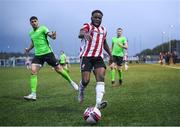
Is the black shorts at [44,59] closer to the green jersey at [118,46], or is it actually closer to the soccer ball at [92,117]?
the soccer ball at [92,117]

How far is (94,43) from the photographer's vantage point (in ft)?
30.4

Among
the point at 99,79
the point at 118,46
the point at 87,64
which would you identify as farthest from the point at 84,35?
the point at 118,46

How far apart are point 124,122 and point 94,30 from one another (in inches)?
88.1

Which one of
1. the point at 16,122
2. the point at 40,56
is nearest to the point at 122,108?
the point at 16,122

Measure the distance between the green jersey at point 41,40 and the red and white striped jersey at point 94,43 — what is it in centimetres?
341

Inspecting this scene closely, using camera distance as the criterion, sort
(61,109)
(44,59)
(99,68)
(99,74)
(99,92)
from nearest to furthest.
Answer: (99,92), (99,74), (99,68), (61,109), (44,59)

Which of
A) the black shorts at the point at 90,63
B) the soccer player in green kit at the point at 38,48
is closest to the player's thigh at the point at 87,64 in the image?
the black shorts at the point at 90,63

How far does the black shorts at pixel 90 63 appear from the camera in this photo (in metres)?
9.38

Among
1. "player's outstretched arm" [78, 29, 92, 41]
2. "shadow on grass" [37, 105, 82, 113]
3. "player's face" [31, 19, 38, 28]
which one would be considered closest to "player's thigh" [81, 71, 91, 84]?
"shadow on grass" [37, 105, 82, 113]

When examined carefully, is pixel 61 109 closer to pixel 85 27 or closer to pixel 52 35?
pixel 85 27

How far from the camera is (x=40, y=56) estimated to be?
41.8 ft

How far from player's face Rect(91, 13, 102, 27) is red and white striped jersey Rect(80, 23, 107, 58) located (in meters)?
0.09

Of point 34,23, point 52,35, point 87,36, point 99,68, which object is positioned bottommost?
point 99,68

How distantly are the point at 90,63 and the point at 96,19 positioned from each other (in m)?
0.97
